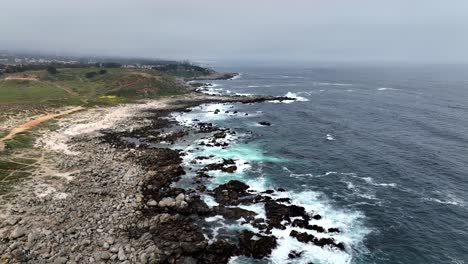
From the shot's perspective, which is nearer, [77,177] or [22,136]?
[77,177]

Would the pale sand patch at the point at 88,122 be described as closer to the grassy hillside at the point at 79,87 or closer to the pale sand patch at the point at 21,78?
the grassy hillside at the point at 79,87

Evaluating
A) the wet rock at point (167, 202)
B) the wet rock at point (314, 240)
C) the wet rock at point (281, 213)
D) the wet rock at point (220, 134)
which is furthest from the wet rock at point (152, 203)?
the wet rock at point (220, 134)

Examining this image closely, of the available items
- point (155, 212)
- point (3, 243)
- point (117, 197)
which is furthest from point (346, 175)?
point (3, 243)

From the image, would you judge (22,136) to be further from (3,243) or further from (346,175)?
(346,175)

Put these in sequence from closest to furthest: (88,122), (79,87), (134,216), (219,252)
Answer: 1. (219,252)
2. (134,216)
3. (88,122)
4. (79,87)

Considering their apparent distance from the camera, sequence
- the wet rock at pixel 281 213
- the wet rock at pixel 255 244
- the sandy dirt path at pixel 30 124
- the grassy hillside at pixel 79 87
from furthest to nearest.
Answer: the grassy hillside at pixel 79 87 → the sandy dirt path at pixel 30 124 → the wet rock at pixel 281 213 → the wet rock at pixel 255 244

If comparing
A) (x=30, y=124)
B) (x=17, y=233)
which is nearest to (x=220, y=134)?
(x=30, y=124)

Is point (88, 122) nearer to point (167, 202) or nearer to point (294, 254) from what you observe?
point (167, 202)
